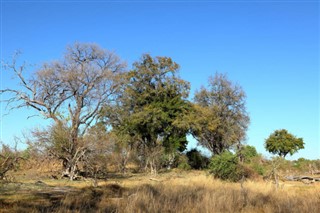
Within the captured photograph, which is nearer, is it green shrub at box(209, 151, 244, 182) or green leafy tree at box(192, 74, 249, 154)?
green shrub at box(209, 151, 244, 182)

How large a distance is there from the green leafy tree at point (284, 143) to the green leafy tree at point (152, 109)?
1950 centimetres

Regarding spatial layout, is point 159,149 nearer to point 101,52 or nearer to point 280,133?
point 101,52

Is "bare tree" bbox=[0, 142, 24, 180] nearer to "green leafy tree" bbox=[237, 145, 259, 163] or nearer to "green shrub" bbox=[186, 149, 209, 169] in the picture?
"green leafy tree" bbox=[237, 145, 259, 163]

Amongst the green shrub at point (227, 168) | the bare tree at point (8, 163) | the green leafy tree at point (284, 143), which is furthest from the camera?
the green leafy tree at point (284, 143)

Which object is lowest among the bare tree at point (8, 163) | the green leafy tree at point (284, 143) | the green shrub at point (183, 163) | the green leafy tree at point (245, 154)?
the bare tree at point (8, 163)

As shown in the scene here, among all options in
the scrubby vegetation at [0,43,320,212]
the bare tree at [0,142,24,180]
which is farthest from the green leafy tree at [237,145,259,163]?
the bare tree at [0,142,24,180]

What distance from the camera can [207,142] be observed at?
4366 cm

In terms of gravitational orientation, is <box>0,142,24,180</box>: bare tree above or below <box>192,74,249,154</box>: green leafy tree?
below

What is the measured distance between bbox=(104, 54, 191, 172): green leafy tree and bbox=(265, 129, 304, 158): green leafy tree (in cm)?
1950

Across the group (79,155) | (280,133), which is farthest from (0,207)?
(280,133)

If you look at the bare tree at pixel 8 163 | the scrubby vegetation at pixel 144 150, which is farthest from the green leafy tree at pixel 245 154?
the bare tree at pixel 8 163

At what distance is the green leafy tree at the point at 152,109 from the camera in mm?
36594

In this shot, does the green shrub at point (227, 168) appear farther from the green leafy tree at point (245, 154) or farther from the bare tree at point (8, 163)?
the bare tree at point (8, 163)

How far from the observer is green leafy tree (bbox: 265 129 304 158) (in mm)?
51125
